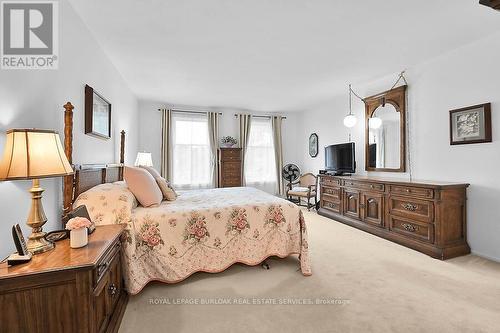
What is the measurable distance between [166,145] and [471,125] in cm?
541

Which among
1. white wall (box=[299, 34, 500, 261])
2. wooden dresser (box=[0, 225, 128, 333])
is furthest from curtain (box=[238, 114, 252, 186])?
wooden dresser (box=[0, 225, 128, 333])

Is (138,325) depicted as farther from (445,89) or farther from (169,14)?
(445,89)

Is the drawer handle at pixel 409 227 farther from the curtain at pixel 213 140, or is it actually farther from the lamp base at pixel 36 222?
the curtain at pixel 213 140

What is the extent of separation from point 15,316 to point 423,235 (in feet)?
12.4

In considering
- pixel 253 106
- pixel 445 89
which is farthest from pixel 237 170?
pixel 445 89

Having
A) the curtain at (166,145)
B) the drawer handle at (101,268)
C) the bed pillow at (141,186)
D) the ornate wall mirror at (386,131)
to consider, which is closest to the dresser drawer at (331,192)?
the ornate wall mirror at (386,131)

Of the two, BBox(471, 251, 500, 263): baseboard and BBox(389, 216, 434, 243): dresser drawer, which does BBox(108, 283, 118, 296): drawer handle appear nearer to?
BBox(389, 216, 434, 243): dresser drawer

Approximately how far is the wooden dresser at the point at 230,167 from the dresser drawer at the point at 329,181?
2.02 meters

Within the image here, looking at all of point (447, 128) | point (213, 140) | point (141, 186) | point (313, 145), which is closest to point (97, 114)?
point (141, 186)

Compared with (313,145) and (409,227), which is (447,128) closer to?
(409,227)

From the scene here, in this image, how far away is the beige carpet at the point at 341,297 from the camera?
65.6 inches

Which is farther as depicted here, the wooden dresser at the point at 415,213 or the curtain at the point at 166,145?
the curtain at the point at 166,145

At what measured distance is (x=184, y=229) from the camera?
2.19 m

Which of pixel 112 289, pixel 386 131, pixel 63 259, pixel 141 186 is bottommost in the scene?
pixel 112 289
